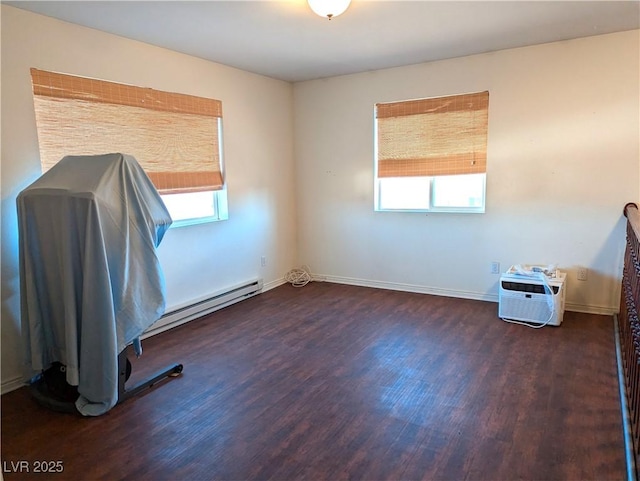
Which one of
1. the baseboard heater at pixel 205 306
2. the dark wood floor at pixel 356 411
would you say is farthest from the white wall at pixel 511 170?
the baseboard heater at pixel 205 306

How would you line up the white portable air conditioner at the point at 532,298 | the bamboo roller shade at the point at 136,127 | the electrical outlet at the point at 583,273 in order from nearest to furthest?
the bamboo roller shade at the point at 136,127 < the white portable air conditioner at the point at 532,298 < the electrical outlet at the point at 583,273

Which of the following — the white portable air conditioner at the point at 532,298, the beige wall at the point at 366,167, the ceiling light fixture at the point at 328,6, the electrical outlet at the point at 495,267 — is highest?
the ceiling light fixture at the point at 328,6

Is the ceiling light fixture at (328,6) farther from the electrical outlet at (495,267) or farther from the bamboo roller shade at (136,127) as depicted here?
the electrical outlet at (495,267)

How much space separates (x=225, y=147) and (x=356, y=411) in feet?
9.55

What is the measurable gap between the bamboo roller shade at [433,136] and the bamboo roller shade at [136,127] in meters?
1.80

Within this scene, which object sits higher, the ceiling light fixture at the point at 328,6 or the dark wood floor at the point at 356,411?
the ceiling light fixture at the point at 328,6

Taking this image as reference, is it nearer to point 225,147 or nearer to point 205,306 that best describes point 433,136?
point 225,147

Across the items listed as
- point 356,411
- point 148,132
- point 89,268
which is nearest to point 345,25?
point 148,132

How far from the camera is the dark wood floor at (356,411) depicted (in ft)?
6.38

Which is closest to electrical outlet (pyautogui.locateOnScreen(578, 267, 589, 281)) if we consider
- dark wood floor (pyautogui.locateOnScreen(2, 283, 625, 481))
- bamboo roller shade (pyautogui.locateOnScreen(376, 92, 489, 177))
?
dark wood floor (pyautogui.locateOnScreen(2, 283, 625, 481))

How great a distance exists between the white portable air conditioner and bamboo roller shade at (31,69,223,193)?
2877mm

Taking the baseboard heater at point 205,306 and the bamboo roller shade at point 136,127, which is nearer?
the bamboo roller shade at point 136,127

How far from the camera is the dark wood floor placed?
1945 mm

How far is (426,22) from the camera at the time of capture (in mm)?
3105
